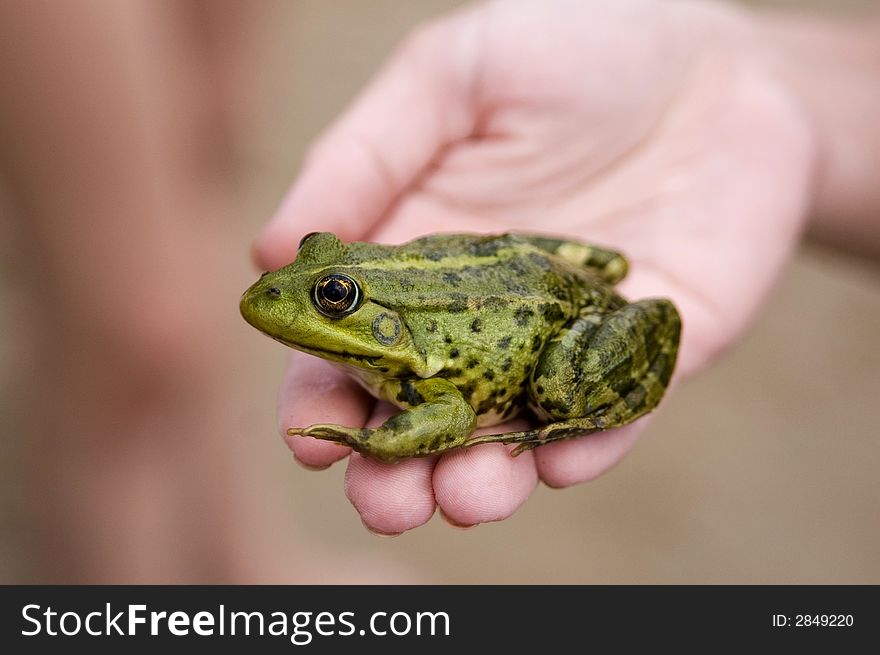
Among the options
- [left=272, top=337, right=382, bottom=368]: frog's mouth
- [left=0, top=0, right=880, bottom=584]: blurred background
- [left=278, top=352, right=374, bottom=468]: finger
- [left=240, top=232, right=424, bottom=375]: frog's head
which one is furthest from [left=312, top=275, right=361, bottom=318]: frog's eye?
[left=0, top=0, right=880, bottom=584]: blurred background

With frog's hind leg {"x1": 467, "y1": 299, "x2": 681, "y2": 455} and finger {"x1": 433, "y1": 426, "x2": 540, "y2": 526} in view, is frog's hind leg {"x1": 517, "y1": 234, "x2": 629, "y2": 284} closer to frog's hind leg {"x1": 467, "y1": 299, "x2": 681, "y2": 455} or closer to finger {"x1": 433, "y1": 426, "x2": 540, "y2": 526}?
frog's hind leg {"x1": 467, "y1": 299, "x2": 681, "y2": 455}

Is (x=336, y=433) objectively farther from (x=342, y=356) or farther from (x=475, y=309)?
(x=475, y=309)

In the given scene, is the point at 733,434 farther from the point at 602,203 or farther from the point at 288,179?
the point at 288,179

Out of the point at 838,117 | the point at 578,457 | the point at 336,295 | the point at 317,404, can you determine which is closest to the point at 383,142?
the point at 336,295

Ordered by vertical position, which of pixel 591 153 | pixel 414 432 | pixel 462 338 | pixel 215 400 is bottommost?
pixel 414 432

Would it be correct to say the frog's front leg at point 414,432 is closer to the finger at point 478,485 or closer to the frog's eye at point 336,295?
the finger at point 478,485

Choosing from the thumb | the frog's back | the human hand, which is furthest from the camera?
the human hand

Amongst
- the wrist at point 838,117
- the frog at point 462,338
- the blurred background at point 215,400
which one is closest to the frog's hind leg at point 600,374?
the frog at point 462,338
